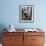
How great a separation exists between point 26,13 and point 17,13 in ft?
0.95

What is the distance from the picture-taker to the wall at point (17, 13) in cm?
412

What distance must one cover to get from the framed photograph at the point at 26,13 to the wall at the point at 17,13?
0.10 metres

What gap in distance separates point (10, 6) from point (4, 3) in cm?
21

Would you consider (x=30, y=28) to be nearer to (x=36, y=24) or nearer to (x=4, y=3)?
(x=36, y=24)

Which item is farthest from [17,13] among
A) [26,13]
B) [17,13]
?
[26,13]

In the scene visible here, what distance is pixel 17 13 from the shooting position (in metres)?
4.15

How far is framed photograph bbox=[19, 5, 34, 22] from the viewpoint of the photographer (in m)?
4.13

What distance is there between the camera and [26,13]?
416cm

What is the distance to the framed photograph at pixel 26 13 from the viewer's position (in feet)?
13.6

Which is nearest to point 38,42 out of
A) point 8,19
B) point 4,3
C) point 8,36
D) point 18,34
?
point 18,34

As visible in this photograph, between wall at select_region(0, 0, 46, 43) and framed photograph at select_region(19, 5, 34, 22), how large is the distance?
10cm

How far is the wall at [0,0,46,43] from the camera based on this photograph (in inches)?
162

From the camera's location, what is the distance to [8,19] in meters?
4.16

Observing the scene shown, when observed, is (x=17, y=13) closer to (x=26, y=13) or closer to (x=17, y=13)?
(x=17, y=13)
